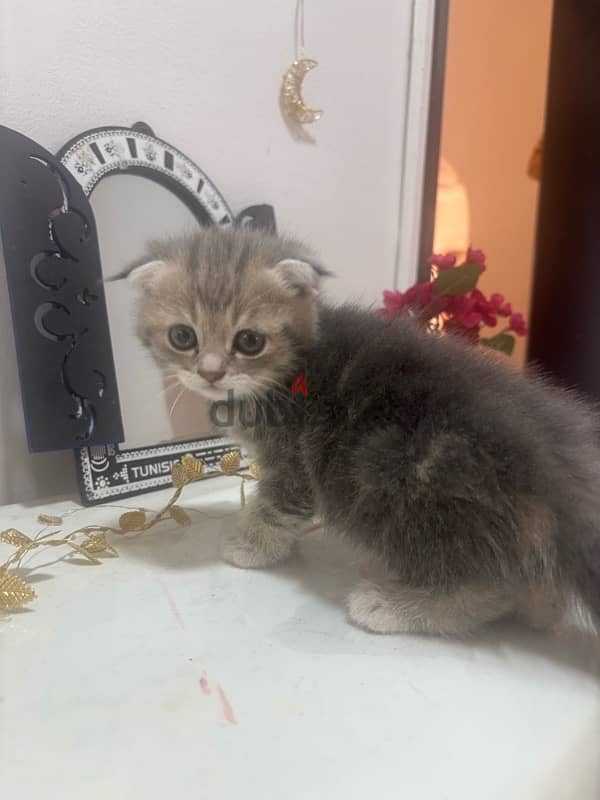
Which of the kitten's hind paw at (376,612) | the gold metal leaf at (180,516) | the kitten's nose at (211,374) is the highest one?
the kitten's nose at (211,374)

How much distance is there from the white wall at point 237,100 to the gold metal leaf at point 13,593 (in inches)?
14.9

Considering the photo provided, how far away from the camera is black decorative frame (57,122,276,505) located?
989mm

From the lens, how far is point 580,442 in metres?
0.67

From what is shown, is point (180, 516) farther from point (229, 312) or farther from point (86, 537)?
point (229, 312)

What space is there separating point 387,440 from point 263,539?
0.83 feet

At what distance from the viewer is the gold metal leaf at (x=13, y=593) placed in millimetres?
693

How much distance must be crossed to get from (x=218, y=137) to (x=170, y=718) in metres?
1.03

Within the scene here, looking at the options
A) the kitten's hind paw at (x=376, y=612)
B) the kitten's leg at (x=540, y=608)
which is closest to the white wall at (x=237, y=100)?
the kitten's hind paw at (x=376, y=612)

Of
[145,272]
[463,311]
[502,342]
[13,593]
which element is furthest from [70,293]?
[502,342]

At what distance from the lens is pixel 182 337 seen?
82 cm

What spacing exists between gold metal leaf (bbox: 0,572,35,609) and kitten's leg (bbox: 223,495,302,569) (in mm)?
259

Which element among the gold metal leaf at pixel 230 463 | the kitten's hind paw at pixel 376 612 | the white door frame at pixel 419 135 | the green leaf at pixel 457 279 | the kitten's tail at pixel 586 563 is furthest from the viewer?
the white door frame at pixel 419 135

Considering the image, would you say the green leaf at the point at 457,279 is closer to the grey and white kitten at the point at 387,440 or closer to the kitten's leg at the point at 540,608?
the grey and white kitten at the point at 387,440

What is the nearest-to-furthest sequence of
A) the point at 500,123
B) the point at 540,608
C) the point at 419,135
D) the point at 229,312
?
the point at 540,608 → the point at 229,312 → the point at 419,135 → the point at 500,123
